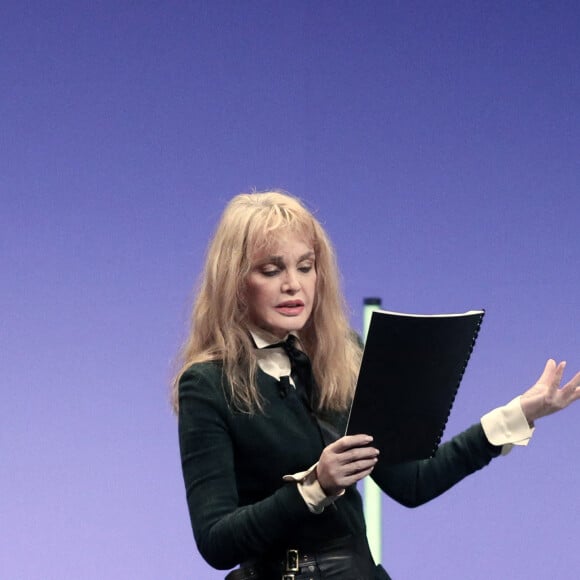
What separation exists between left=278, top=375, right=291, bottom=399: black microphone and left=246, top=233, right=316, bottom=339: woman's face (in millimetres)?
65

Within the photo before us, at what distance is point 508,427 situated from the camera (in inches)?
67.2

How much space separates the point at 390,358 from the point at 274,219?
0.28 m

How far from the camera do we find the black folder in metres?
1.48

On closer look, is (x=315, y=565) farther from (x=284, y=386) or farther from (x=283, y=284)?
(x=283, y=284)

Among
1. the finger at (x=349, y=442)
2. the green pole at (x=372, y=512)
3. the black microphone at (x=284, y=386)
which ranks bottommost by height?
the finger at (x=349, y=442)

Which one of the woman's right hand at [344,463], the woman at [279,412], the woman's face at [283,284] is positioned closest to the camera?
the woman's right hand at [344,463]

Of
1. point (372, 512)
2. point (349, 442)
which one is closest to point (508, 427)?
point (349, 442)

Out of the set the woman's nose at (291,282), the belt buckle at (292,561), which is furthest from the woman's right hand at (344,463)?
the woman's nose at (291,282)

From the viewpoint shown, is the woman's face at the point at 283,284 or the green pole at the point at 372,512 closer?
the woman's face at the point at 283,284

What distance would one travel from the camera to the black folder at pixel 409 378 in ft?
4.87

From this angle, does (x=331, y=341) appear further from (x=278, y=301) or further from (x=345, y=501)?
(x=345, y=501)

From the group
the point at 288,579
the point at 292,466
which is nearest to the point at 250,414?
the point at 292,466

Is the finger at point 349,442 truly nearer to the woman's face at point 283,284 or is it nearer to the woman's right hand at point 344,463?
the woman's right hand at point 344,463

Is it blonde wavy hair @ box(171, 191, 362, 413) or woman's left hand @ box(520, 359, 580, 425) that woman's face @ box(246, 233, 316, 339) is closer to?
blonde wavy hair @ box(171, 191, 362, 413)
